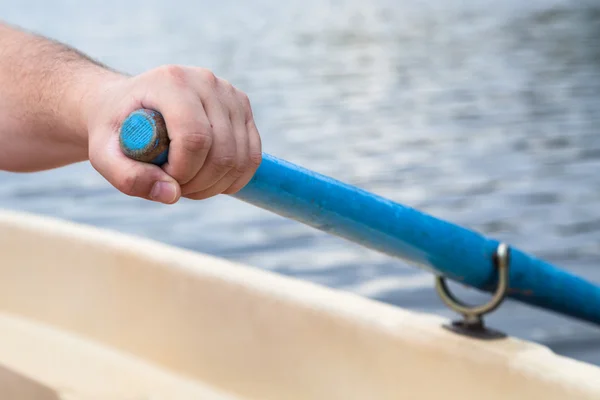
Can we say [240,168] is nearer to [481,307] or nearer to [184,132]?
[184,132]

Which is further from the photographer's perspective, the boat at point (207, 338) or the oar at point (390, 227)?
the boat at point (207, 338)

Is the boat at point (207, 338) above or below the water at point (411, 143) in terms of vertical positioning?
below

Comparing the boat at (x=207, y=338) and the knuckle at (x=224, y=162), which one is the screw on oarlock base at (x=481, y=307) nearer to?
the boat at (x=207, y=338)

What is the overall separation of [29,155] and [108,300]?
123 cm

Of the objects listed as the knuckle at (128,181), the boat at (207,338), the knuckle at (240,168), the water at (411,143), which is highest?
the water at (411,143)

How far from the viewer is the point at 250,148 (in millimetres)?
991

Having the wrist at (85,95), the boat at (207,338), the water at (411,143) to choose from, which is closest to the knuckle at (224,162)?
the wrist at (85,95)

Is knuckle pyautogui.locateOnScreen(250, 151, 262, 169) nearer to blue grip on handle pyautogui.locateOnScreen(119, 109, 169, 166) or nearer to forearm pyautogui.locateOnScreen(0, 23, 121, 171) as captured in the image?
blue grip on handle pyautogui.locateOnScreen(119, 109, 169, 166)

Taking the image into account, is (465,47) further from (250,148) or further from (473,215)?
(250,148)

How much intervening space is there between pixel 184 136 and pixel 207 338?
148 cm

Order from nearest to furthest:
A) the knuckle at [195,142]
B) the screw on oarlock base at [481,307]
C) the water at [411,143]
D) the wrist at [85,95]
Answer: the knuckle at [195,142], the wrist at [85,95], the screw on oarlock base at [481,307], the water at [411,143]

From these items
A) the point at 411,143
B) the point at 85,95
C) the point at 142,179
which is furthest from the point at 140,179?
the point at 411,143

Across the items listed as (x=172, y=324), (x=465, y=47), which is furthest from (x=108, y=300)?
(x=465, y=47)

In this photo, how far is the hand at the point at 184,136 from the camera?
0.93m
